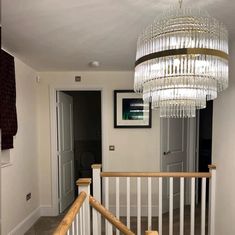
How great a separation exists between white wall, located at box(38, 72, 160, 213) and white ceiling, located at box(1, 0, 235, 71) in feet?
2.33

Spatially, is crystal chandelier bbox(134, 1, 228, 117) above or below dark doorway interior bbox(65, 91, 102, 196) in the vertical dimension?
above

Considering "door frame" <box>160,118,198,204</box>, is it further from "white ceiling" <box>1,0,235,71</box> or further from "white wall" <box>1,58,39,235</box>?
"white wall" <box>1,58,39,235</box>

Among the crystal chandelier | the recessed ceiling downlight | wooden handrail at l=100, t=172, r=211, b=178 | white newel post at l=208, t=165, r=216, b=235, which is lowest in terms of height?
white newel post at l=208, t=165, r=216, b=235

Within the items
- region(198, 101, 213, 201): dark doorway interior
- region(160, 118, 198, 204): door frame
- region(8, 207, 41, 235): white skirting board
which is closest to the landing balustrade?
region(160, 118, 198, 204): door frame

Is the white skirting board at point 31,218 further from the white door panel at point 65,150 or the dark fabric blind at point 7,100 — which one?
the dark fabric blind at point 7,100

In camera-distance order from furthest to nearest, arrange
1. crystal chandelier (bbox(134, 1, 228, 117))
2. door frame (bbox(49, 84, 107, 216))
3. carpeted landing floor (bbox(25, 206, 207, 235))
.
Result: door frame (bbox(49, 84, 107, 216)) → carpeted landing floor (bbox(25, 206, 207, 235)) → crystal chandelier (bbox(134, 1, 228, 117))

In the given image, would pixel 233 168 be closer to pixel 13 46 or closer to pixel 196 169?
pixel 196 169

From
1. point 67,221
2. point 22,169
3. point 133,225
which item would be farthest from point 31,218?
point 67,221

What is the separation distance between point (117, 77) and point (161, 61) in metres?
2.59

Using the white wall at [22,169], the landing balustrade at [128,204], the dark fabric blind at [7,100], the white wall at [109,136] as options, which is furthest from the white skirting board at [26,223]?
the dark fabric blind at [7,100]

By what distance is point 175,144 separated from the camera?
4.02m

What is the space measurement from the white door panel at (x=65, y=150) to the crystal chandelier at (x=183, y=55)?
279 centimetres

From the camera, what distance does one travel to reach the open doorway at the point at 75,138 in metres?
3.97

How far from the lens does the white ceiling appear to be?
5.40 ft
